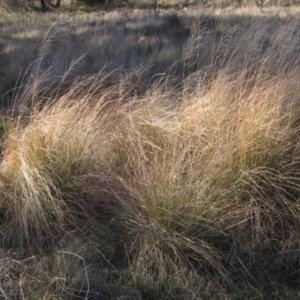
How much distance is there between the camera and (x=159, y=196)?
342cm

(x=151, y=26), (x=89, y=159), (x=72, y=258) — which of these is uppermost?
(x=89, y=159)

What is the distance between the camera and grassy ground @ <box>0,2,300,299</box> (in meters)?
3.15

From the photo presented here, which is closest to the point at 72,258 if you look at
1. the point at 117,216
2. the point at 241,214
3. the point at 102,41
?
the point at 117,216

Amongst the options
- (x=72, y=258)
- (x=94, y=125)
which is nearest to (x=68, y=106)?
(x=94, y=125)

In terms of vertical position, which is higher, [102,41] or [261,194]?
[261,194]

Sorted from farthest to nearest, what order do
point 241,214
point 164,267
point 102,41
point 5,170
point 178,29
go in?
point 178,29 < point 102,41 < point 5,170 < point 241,214 < point 164,267

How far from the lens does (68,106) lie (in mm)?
4234

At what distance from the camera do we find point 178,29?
38.6ft

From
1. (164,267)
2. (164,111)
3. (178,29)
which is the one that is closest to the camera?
(164,267)

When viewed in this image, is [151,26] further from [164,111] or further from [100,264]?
[100,264]

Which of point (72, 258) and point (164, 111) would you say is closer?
point (72, 258)

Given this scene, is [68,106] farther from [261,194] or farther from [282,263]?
[282,263]

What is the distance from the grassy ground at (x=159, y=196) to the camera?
3.15 m

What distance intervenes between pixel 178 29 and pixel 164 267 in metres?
9.25
